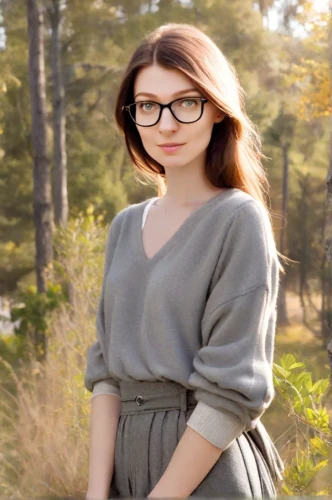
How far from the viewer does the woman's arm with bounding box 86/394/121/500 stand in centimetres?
128

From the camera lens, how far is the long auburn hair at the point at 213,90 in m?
1.24

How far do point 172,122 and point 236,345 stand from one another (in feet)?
1.19

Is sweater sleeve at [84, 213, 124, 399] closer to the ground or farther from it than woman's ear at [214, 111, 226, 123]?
closer to the ground

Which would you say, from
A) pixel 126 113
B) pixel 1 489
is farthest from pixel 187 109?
pixel 1 489

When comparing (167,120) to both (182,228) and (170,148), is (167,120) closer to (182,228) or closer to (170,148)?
(170,148)

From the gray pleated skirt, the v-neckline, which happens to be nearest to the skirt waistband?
the gray pleated skirt

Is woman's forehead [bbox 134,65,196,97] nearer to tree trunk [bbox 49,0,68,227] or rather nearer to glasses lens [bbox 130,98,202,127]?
glasses lens [bbox 130,98,202,127]

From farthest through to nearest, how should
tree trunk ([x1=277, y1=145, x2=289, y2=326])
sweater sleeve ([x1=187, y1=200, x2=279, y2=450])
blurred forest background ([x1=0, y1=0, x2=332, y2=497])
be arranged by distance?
tree trunk ([x1=277, y1=145, x2=289, y2=326]) < blurred forest background ([x1=0, y1=0, x2=332, y2=497]) < sweater sleeve ([x1=187, y1=200, x2=279, y2=450])

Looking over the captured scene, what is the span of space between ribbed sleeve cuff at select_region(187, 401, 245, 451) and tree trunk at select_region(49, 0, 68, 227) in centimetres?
583

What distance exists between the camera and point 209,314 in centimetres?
119

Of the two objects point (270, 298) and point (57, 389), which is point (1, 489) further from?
point (270, 298)

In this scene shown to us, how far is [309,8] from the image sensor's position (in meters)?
4.34

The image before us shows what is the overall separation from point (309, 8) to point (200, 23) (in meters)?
3.84

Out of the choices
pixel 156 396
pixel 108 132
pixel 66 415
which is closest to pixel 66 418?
pixel 66 415
